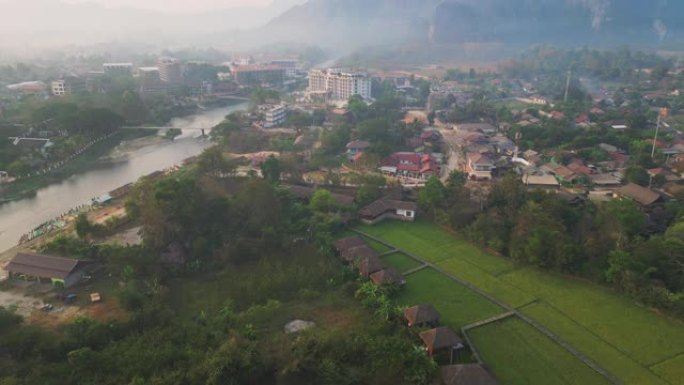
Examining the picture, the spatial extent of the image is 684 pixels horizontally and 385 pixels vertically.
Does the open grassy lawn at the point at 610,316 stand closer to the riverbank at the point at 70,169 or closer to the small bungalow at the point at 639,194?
the small bungalow at the point at 639,194

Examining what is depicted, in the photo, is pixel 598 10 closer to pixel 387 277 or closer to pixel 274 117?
pixel 274 117

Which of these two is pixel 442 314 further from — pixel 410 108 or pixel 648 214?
pixel 410 108

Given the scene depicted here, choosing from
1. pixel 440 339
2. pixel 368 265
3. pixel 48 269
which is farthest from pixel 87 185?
pixel 440 339

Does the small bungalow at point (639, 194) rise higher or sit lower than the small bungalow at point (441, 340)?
higher

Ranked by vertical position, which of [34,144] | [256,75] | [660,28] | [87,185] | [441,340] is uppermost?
[660,28]

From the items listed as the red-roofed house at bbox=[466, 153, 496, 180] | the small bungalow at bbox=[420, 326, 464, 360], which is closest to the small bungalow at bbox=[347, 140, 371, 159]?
the red-roofed house at bbox=[466, 153, 496, 180]

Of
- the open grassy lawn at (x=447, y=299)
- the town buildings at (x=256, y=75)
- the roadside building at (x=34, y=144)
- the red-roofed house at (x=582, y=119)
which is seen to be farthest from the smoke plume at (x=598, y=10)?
the open grassy lawn at (x=447, y=299)

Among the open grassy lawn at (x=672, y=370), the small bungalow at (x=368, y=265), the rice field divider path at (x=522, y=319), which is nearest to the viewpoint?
the open grassy lawn at (x=672, y=370)
